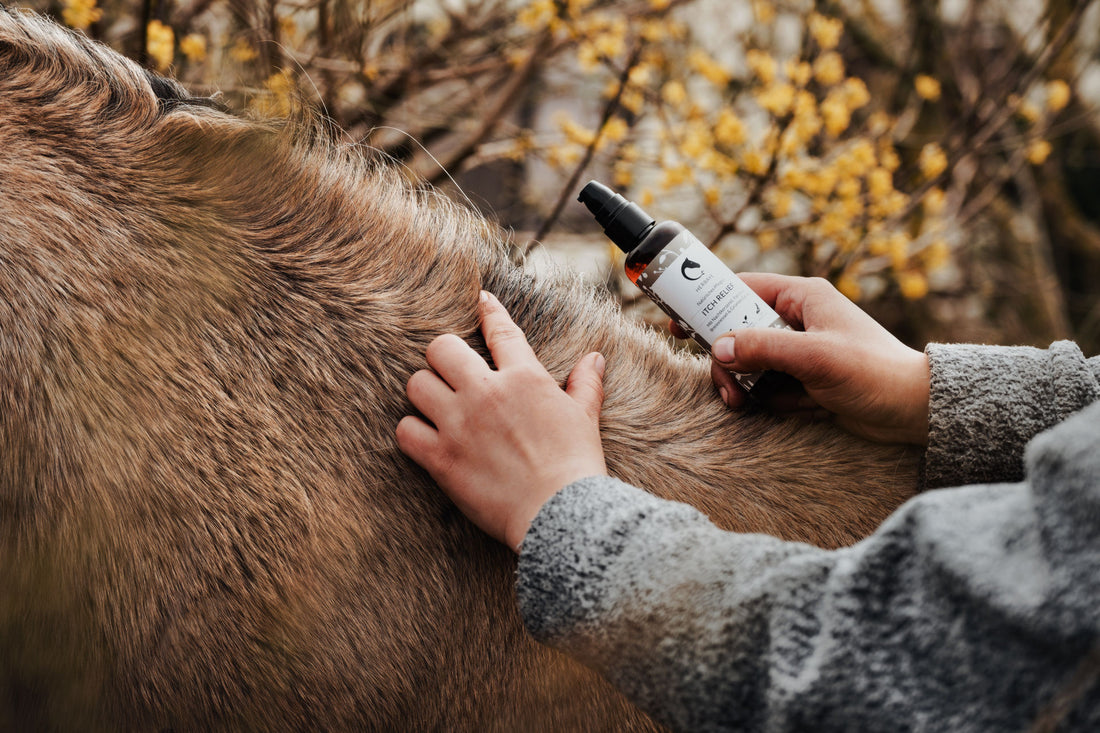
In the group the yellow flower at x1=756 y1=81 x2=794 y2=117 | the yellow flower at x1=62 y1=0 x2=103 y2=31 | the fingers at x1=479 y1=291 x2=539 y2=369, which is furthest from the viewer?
the yellow flower at x1=756 y1=81 x2=794 y2=117

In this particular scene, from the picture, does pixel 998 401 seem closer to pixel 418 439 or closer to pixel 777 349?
pixel 777 349

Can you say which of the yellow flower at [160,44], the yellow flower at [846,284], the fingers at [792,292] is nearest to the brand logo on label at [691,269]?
the fingers at [792,292]

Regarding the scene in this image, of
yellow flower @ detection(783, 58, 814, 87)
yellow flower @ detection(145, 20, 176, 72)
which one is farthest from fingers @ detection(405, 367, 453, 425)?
yellow flower @ detection(783, 58, 814, 87)

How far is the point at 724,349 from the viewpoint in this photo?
3.42 feet

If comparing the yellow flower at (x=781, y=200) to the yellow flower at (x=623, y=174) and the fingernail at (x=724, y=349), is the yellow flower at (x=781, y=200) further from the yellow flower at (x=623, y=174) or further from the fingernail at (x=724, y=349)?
the fingernail at (x=724, y=349)

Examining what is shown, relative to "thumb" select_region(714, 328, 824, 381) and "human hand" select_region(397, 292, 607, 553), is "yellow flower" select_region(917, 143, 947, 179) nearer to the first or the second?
"thumb" select_region(714, 328, 824, 381)

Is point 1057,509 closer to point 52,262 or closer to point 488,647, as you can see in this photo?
point 488,647

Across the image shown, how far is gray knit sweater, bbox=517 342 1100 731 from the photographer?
1.91 feet

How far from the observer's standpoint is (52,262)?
0.91 meters

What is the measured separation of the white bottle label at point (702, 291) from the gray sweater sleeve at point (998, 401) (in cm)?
24

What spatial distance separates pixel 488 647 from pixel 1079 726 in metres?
0.60

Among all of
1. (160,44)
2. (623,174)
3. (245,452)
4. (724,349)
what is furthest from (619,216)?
(623,174)

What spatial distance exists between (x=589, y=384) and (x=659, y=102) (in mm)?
1514

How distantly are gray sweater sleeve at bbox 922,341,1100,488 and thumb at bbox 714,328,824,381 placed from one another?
0.17 m
